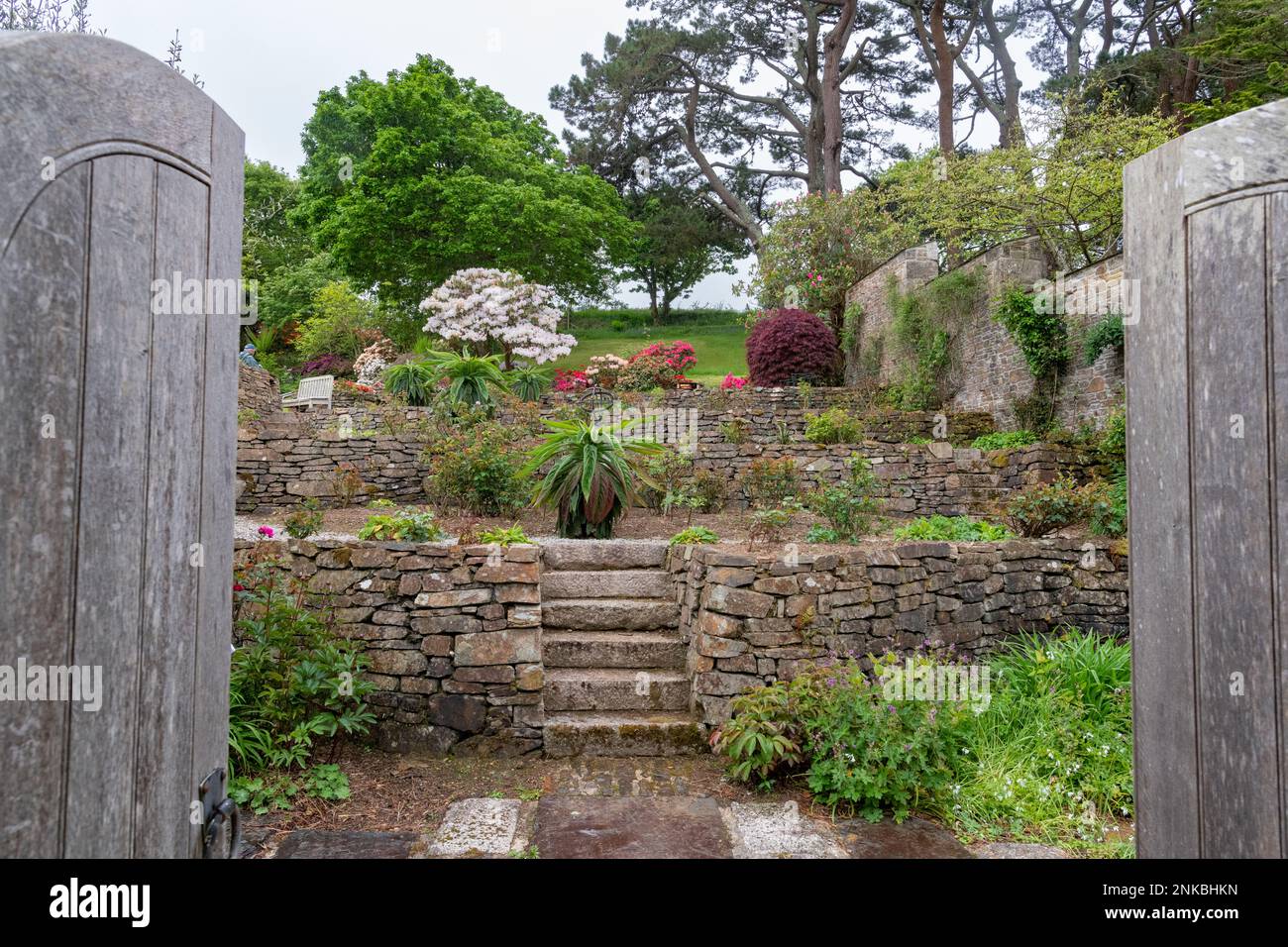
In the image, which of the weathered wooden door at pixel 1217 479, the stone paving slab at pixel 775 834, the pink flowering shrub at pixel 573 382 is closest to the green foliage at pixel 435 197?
the pink flowering shrub at pixel 573 382

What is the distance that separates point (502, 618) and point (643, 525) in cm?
283

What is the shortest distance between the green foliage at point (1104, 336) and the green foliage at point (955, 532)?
377 centimetres

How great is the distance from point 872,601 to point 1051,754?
1.24 metres

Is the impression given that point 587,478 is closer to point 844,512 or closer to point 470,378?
point 844,512

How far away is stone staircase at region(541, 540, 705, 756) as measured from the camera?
4.35 m

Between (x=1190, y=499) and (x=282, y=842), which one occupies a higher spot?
(x=1190, y=499)

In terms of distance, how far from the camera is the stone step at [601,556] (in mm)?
5566

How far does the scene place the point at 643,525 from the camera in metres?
7.14

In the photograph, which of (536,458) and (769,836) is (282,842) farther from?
(536,458)

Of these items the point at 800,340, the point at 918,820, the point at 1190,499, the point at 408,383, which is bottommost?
the point at 918,820

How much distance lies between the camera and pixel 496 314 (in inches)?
540

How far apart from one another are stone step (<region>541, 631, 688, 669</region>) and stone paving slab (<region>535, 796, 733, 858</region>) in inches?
46.6

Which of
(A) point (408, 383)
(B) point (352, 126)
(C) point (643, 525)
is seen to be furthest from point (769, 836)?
(B) point (352, 126)

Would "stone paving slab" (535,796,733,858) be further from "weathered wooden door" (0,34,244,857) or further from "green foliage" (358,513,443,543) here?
"weathered wooden door" (0,34,244,857)
